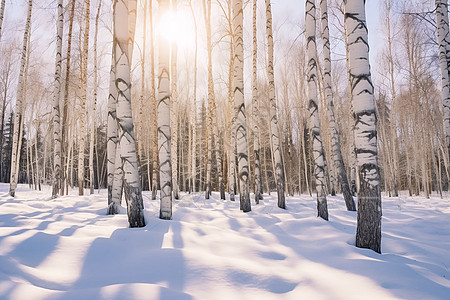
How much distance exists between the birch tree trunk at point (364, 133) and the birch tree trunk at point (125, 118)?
126 inches

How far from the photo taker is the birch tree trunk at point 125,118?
4.25 meters

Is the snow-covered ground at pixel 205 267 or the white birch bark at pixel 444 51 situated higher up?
the white birch bark at pixel 444 51

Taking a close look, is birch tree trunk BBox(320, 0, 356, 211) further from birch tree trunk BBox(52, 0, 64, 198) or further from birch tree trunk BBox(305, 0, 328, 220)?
birch tree trunk BBox(52, 0, 64, 198)

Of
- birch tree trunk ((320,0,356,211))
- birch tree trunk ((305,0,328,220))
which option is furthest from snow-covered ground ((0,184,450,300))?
birch tree trunk ((320,0,356,211))

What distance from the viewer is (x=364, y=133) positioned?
10.9 ft

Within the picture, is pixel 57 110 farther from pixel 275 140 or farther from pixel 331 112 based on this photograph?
pixel 331 112

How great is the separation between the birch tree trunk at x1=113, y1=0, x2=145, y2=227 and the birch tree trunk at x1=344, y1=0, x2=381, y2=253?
3.21 metres

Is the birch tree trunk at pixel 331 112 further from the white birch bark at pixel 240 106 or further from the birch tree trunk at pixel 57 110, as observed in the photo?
the birch tree trunk at pixel 57 110

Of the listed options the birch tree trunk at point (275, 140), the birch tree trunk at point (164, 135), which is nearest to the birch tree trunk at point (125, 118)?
the birch tree trunk at point (164, 135)

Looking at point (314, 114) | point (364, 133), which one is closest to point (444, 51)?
point (314, 114)

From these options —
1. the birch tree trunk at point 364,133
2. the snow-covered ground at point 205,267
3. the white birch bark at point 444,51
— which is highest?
the white birch bark at point 444,51

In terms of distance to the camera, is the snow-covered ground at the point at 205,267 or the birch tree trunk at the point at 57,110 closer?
the snow-covered ground at the point at 205,267

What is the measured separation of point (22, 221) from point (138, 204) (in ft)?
5.94

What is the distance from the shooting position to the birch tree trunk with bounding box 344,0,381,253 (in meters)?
3.23
